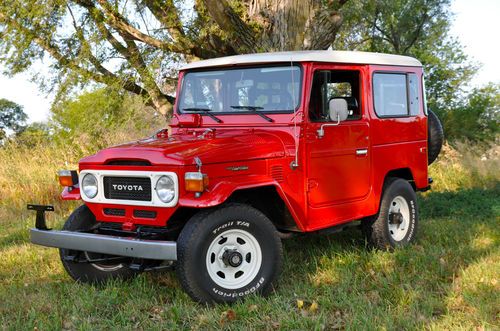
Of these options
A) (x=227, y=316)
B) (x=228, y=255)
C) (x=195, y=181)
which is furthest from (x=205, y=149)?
(x=227, y=316)

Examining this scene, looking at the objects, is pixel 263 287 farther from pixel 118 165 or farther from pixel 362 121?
pixel 362 121

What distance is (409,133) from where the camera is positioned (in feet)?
22.7

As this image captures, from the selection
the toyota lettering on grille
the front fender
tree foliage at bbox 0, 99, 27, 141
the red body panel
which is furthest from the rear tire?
tree foliage at bbox 0, 99, 27, 141

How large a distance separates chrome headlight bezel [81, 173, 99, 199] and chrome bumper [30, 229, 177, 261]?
0.40 meters

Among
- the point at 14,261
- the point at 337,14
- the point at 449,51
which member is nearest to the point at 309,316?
the point at 14,261

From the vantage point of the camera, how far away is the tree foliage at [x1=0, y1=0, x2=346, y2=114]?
10.3 meters

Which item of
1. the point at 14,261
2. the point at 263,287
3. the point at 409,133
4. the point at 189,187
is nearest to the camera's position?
the point at 189,187

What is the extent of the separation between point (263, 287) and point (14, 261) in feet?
10.1

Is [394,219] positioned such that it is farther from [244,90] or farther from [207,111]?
[207,111]

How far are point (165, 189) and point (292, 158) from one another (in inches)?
50.0

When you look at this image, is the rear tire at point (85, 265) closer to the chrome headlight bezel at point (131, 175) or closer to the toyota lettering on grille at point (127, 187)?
the chrome headlight bezel at point (131, 175)

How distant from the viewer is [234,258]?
4.84 meters

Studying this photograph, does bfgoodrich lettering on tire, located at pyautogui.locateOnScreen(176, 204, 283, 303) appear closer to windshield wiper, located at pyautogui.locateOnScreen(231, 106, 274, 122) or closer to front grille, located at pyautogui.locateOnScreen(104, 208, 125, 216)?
front grille, located at pyautogui.locateOnScreen(104, 208, 125, 216)

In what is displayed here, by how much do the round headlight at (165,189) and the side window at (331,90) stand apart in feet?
5.29
